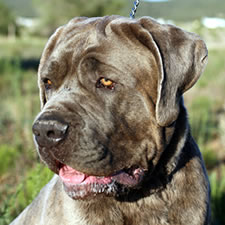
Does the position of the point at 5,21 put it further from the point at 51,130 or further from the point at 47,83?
the point at 51,130

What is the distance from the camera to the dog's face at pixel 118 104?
2648mm

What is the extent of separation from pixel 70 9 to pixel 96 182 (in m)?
53.5

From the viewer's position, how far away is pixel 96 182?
111 inches

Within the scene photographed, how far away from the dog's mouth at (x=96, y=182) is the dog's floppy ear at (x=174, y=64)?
0.47 m

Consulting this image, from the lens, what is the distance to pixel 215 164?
256 inches

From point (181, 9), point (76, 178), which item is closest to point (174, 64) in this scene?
point (76, 178)

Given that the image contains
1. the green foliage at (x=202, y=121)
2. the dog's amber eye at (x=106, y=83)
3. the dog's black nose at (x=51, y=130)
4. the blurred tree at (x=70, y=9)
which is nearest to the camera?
the dog's black nose at (x=51, y=130)

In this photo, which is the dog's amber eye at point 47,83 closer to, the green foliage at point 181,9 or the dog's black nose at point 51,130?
the dog's black nose at point 51,130

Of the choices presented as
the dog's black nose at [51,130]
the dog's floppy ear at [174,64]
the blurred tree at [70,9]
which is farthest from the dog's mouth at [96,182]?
the blurred tree at [70,9]

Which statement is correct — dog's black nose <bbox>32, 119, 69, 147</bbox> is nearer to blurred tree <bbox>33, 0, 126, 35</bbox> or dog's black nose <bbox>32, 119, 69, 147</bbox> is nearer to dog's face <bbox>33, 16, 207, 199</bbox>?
dog's face <bbox>33, 16, 207, 199</bbox>

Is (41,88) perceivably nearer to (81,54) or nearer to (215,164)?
(81,54)

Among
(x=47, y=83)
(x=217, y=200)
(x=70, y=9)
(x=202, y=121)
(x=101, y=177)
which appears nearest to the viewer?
(x=101, y=177)

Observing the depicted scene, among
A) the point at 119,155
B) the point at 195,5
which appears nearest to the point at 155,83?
the point at 119,155

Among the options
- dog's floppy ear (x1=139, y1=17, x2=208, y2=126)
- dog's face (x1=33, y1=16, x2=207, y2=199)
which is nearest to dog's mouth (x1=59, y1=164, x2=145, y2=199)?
dog's face (x1=33, y1=16, x2=207, y2=199)
